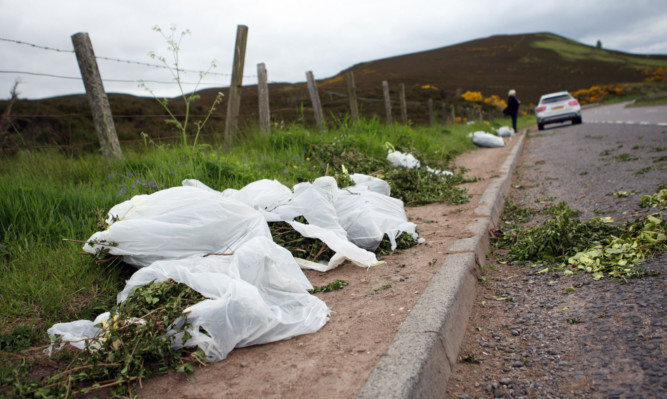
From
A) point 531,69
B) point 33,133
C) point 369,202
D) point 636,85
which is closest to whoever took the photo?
point 369,202

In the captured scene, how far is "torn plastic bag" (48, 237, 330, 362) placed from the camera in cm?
198

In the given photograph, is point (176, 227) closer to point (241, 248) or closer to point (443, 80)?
point (241, 248)

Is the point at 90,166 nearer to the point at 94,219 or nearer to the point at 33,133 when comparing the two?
the point at 94,219

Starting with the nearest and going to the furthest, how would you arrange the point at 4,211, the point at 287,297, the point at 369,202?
the point at 287,297
the point at 4,211
the point at 369,202

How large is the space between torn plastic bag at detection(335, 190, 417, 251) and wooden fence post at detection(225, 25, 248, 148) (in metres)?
3.36

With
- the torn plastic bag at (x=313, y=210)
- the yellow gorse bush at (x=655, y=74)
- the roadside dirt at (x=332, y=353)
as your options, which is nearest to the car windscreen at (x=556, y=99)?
the torn plastic bag at (x=313, y=210)

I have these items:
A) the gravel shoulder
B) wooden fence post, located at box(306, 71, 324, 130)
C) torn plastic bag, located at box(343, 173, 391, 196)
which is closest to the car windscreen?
wooden fence post, located at box(306, 71, 324, 130)

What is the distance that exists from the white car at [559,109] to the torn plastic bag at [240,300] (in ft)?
57.5

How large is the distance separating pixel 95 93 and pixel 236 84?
251 cm

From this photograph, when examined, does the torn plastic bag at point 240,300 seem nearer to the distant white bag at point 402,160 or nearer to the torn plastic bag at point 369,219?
the torn plastic bag at point 369,219

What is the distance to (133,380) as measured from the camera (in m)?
1.79

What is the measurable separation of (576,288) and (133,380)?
7.37 feet

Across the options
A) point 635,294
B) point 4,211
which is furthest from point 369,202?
point 4,211

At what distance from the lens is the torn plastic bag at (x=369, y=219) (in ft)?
11.1
